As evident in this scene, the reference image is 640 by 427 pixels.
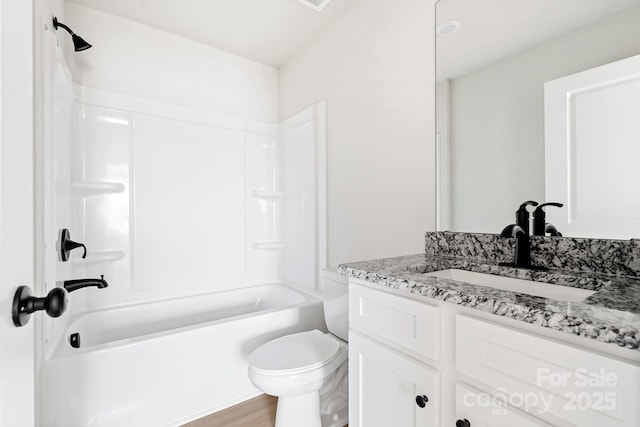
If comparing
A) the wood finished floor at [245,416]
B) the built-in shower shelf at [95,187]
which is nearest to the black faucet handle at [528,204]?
the wood finished floor at [245,416]

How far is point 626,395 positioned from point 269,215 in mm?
2567

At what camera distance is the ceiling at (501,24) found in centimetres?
106

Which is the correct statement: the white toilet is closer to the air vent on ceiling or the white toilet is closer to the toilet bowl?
the toilet bowl

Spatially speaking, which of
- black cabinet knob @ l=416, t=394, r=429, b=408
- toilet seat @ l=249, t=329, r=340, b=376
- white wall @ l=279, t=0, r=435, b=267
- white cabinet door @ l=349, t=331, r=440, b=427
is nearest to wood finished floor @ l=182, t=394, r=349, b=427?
toilet seat @ l=249, t=329, r=340, b=376

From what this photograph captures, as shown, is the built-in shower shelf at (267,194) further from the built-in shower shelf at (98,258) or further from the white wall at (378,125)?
the built-in shower shelf at (98,258)

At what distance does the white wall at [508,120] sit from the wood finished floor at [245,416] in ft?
4.93

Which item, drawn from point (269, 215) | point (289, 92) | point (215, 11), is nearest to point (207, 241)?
point (269, 215)

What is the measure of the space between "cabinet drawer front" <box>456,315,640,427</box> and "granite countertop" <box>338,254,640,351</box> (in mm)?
49

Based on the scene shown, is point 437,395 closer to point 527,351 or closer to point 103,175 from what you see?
point 527,351

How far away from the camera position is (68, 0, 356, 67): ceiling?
79.0 inches

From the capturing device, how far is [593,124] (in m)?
1.00

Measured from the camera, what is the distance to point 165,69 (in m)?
2.35

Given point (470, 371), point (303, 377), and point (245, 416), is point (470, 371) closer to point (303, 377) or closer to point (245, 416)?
point (303, 377)

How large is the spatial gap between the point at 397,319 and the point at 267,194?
2099mm
